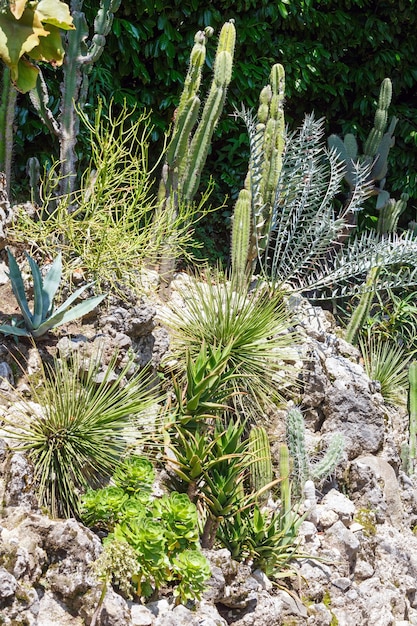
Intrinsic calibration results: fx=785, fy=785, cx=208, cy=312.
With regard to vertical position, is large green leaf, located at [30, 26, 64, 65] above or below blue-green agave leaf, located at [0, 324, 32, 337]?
above

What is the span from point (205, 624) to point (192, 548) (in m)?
0.31

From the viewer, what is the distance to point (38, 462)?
10.9 ft

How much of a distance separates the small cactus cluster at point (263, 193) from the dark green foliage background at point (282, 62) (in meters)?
0.74

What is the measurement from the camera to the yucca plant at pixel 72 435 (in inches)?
132

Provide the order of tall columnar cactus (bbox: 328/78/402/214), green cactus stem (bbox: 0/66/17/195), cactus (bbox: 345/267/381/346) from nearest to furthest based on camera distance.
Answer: green cactus stem (bbox: 0/66/17/195), cactus (bbox: 345/267/381/346), tall columnar cactus (bbox: 328/78/402/214)

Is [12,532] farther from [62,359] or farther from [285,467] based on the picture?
[285,467]

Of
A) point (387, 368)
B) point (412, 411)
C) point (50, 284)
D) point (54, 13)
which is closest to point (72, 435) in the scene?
point (50, 284)

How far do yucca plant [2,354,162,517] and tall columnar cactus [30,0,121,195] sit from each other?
75.5 inches

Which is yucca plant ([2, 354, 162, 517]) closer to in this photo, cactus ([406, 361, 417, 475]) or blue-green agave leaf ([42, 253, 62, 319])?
blue-green agave leaf ([42, 253, 62, 319])

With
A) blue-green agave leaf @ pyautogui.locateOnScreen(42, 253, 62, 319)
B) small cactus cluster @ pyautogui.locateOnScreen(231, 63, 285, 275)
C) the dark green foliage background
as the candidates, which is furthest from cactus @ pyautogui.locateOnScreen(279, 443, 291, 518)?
the dark green foliage background

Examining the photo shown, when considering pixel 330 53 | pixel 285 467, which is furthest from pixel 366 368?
pixel 330 53

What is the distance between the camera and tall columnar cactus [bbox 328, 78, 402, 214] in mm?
7199

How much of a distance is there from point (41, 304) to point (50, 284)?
0.51ft

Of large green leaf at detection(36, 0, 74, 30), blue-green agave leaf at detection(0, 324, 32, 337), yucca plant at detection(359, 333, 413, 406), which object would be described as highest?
large green leaf at detection(36, 0, 74, 30)
